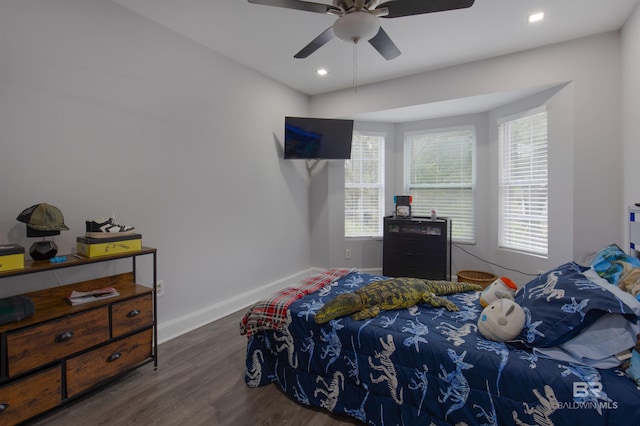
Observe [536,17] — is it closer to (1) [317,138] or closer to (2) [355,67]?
(2) [355,67]

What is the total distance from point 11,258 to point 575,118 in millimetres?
4406

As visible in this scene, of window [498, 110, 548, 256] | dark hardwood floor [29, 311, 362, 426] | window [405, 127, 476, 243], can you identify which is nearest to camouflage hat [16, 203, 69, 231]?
dark hardwood floor [29, 311, 362, 426]

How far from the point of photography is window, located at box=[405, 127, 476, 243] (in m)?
4.29

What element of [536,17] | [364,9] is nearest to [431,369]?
[364,9]

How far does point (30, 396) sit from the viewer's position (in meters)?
1.62

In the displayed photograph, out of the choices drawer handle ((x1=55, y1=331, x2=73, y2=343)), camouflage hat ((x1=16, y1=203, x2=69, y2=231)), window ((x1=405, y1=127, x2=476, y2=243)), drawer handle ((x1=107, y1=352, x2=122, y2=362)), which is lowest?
drawer handle ((x1=107, y1=352, x2=122, y2=362))

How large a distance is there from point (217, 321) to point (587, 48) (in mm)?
4401

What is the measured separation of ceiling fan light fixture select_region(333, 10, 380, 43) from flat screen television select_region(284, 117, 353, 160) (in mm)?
2017

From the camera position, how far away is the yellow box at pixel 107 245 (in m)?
1.97

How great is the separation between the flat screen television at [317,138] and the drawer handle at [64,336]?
2.83 meters

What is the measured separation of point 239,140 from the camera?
3.48 meters

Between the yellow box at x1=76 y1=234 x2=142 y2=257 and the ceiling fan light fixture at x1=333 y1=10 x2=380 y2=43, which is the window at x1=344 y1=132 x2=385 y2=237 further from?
the yellow box at x1=76 y1=234 x2=142 y2=257

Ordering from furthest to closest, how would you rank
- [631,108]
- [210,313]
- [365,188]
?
[365,188], [210,313], [631,108]

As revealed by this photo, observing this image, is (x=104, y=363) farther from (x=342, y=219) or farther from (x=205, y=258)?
(x=342, y=219)
